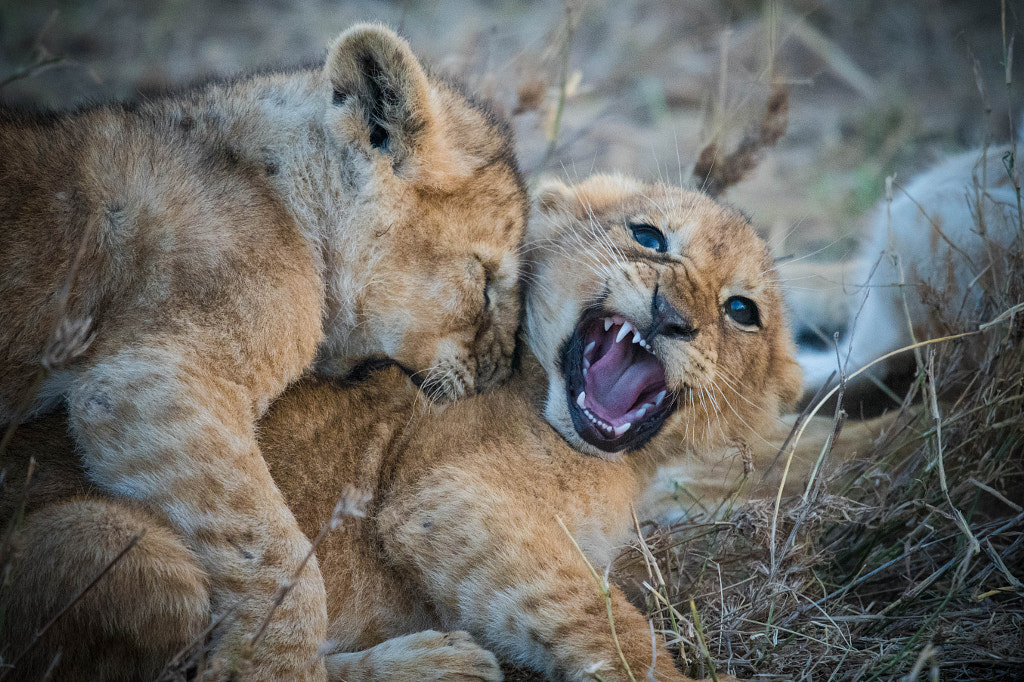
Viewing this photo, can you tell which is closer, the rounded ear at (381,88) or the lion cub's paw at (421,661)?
the lion cub's paw at (421,661)

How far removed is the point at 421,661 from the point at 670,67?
17.6 feet

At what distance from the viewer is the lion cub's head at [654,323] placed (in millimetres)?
2879

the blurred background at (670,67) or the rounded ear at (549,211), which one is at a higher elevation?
the blurred background at (670,67)

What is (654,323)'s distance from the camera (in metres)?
2.88

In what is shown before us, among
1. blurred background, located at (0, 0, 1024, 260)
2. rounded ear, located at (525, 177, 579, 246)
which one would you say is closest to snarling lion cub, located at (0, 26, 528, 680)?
rounded ear, located at (525, 177, 579, 246)

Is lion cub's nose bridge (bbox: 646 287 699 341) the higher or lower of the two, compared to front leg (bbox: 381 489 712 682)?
higher

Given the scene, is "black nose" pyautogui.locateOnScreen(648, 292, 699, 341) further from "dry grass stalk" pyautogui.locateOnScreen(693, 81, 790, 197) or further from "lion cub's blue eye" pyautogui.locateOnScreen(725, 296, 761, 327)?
"dry grass stalk" pyautogui.locateOnScreen(693, 81, 790, 197)

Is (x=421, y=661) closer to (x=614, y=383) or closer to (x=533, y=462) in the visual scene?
(x=533, y=462)

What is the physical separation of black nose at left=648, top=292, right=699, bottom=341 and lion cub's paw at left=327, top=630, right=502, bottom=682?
1205 mm

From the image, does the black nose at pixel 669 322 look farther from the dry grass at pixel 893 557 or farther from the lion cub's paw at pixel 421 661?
the lion cub's paw at pixel 421 661

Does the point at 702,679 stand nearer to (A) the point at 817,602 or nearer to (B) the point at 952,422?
(A) the point at 817,602

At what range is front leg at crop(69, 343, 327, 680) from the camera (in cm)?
222

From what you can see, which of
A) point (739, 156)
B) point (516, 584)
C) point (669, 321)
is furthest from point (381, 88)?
point (739, 156)

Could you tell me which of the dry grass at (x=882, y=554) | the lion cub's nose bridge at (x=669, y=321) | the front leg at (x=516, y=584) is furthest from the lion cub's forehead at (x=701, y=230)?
the front leg at (x=516, y=584)
